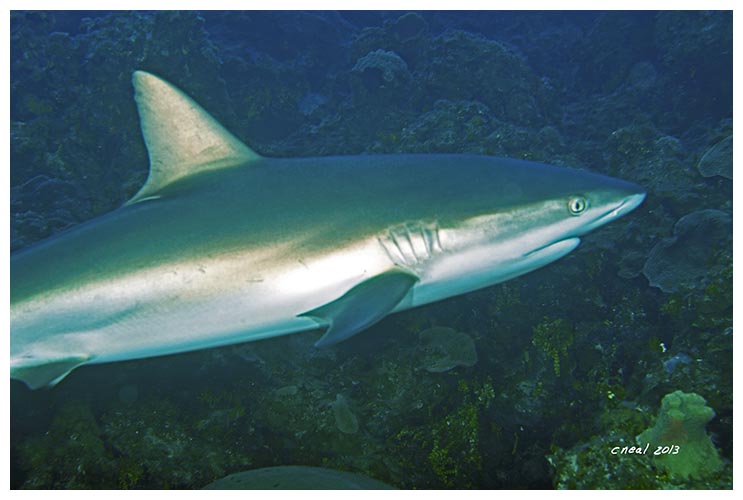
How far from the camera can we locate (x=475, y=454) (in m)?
3.41

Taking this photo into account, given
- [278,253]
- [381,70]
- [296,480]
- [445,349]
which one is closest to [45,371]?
[278,253]

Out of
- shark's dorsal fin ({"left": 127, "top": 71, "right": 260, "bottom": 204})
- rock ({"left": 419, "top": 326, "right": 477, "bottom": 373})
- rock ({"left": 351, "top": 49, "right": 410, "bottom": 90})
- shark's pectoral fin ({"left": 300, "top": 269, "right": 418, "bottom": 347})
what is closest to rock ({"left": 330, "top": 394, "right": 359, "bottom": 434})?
rock ({"left": 419, "top": 326, "right": 477, "bottom": 373})

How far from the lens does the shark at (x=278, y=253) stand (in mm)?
2191

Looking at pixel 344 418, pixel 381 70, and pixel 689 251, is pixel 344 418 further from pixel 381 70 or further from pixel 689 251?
pixel 381 70

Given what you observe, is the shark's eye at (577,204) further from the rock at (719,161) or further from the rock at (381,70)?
the rock at (381,70)

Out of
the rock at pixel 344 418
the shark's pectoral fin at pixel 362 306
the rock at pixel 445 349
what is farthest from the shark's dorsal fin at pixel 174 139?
the rock at pixel 445 349

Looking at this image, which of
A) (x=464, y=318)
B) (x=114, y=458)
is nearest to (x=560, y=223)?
(x=464, y=318)

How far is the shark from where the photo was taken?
2.19 m

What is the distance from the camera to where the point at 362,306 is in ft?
6.79

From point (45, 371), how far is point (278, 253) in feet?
4.85

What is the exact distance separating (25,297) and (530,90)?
29.1 ft

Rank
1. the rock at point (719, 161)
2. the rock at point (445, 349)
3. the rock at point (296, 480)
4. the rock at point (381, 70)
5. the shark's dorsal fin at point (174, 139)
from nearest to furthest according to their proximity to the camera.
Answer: the shark's dorsal fin at point (174, 139), the rock at point (296, 480), the rock at point (445, 349), the rock at point (719, 161), the rock at point (381, 70)

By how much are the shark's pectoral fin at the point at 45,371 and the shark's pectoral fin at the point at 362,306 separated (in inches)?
52.1

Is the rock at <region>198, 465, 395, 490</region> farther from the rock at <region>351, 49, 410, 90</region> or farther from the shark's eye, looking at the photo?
the rock at <region>351, 49, 410, 90</region>
